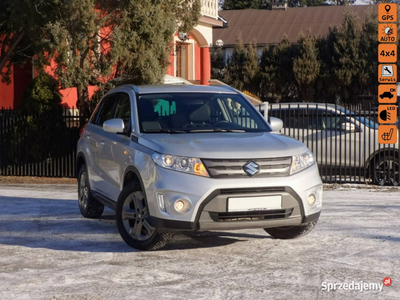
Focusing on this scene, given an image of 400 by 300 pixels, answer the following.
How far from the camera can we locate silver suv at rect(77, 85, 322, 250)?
686 cm

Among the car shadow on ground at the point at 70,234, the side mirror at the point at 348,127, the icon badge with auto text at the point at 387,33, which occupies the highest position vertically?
the icon badge with auto text at the point at 387,33

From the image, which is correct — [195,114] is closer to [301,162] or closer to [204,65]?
[301,162]

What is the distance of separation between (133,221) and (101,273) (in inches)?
44.3

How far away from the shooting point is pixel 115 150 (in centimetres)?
821

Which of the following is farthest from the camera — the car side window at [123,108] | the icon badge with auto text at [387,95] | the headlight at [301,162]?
the icon badge with auto text at [387,95]

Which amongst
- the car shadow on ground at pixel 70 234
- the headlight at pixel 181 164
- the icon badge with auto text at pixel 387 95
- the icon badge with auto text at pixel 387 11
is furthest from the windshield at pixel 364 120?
the icon badge with auto text at pixel 387 11

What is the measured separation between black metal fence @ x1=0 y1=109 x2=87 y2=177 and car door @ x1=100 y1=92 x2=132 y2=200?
7715 mm

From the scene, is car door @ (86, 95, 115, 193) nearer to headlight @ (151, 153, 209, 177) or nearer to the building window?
headlight @ (151, 153, 209, 177)

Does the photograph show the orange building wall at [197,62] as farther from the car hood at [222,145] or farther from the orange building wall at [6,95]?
the car hood at [222,145]

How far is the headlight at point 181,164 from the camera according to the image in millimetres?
6871

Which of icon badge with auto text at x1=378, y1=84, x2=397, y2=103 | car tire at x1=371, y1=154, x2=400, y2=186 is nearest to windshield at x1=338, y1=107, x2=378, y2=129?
car tire at x1=371, y1=154, x2=400, y2=186

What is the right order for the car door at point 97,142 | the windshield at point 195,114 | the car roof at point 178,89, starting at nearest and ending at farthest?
the windshield at point 195,114 → the car roof at point 178,89 → the car door at point 97,142

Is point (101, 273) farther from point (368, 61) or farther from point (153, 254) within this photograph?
point (368, 61)

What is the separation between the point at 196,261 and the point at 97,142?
2.69m
